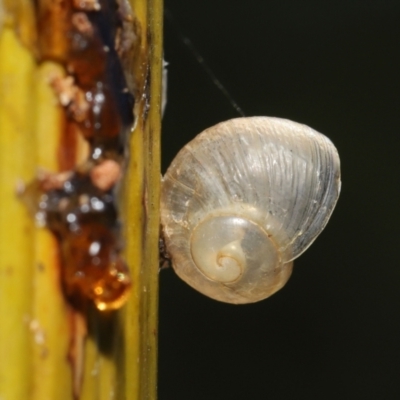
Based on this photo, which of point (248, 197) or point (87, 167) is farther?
point (248, 197)

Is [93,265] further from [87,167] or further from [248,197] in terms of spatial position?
[248,197]

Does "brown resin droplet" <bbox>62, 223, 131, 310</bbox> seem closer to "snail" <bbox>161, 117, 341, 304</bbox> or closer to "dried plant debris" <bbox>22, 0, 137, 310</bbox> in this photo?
"dried plant debris" <bbox>22, 0, 137, 310</bbox>

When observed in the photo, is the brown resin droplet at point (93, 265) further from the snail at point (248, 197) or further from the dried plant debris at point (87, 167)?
the snail at point (248, 197)

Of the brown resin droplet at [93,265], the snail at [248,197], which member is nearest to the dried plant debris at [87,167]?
the brown resin droplet at [93,265]

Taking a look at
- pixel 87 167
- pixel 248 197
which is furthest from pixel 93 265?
pixel 248 197

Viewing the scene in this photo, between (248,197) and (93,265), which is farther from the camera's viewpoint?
(248,197)
